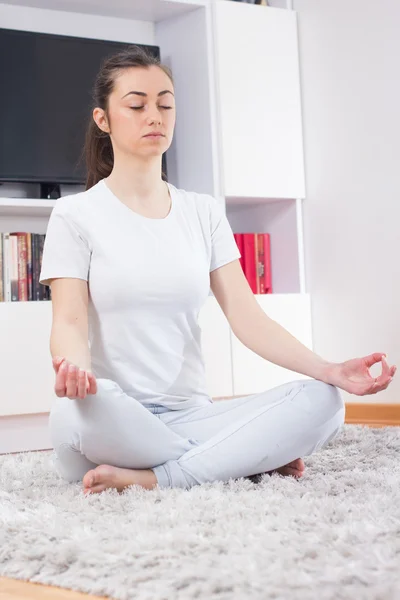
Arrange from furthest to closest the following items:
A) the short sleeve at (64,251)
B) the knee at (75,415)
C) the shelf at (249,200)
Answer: the shelf at (249,200) → the short sleeve at (64,251) → the knee at (75,415)

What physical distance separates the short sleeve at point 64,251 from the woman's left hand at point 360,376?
1.83 ft

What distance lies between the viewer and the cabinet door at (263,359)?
3449mm

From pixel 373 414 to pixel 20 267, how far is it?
54.7 inches

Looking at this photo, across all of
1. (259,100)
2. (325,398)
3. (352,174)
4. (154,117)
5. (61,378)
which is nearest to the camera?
(61,378)

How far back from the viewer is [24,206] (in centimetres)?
323

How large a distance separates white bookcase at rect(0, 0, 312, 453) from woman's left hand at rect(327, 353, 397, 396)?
5.09 ft

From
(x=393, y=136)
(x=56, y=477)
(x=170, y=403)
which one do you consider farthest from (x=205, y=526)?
(x=393, y=136)

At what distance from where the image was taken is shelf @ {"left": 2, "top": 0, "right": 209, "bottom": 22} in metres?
3.45

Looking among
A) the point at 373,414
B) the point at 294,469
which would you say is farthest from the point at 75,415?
the point at 373,414

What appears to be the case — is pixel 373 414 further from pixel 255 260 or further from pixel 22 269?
pixel 22 269

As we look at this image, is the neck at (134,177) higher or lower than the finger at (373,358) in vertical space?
higher

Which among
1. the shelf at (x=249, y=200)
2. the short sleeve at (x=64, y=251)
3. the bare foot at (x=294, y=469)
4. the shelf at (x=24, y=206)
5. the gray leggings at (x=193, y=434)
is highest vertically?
the shelf at (x=249, y=200)

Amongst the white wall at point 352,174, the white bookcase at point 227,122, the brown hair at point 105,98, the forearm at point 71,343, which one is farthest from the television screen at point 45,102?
the forearm at point 71,343

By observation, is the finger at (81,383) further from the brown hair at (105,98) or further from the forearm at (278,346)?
the brown hair at (105,98)
